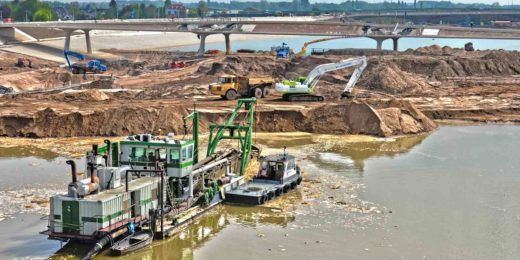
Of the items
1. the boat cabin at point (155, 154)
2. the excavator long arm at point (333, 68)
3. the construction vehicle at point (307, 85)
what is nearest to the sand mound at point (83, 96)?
the construction vehicle at point (307, 85)

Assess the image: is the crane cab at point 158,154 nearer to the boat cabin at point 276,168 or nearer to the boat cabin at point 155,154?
the boat cabin at point 155,154

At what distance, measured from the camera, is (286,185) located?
105 ft

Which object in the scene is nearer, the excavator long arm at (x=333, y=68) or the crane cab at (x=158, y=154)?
the crane cab at (x=158, y=154)

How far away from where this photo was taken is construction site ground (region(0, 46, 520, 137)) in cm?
4662

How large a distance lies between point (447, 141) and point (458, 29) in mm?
60398

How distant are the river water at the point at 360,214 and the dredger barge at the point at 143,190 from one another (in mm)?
698

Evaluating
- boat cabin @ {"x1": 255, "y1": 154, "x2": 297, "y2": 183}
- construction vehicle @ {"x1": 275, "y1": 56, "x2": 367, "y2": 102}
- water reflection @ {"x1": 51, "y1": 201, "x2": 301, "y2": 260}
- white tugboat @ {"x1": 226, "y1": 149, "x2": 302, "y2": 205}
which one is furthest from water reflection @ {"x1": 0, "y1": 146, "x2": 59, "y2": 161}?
construction vehicle @ {"x1": 275, "y1": 56, "x2": 367, "y2": 102}

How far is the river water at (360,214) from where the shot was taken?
2531 cm

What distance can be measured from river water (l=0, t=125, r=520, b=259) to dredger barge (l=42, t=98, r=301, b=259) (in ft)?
2.29

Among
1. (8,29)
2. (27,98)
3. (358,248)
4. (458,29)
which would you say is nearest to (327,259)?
(358,248)

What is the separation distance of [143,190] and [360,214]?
8573mm

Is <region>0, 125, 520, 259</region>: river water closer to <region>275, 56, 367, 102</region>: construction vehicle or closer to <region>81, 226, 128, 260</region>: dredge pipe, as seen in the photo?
<region>81, 226, 128, 260</region>: dredge pipe

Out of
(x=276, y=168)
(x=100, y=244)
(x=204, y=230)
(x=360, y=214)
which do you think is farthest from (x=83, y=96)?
(x=100, y=244)

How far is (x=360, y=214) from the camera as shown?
29453 millimetres
